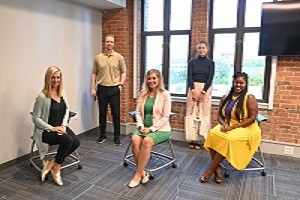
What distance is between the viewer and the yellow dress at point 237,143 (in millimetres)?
2574

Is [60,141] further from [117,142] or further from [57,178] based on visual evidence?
[117,142]

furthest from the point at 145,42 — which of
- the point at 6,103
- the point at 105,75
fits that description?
the point at 6,103

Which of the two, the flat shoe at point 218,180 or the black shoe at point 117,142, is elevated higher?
the black shoe at point 117,142

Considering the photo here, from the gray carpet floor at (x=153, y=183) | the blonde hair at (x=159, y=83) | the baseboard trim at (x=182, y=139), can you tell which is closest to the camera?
the gray carpet floor at (x=153, y=183)

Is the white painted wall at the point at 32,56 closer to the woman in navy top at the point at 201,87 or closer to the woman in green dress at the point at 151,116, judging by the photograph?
the woman in green dress at the point at 151,116

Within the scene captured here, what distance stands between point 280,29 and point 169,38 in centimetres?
156

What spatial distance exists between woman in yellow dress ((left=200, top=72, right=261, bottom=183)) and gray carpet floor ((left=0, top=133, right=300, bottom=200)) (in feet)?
0.68

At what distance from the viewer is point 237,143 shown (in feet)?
8.47

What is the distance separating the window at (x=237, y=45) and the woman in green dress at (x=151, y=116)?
4.39 feet

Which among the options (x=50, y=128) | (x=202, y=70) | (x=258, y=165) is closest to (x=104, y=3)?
(x=202, y=70)

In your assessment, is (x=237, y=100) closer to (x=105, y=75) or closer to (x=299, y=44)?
(x=299, y=44)

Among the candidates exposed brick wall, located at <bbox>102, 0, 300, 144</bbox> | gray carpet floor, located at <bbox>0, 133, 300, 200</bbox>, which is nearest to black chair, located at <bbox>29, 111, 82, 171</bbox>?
gray carpet floor, located at <bbox>0, 133, 300, 200</bbox>

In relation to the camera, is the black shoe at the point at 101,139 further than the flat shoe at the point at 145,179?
Yes

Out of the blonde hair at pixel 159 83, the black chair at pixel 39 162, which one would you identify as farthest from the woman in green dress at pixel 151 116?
the black chair at pixel 39 162
